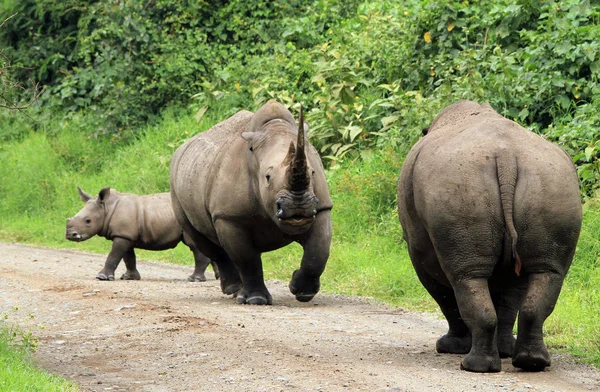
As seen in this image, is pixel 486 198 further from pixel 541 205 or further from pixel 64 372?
pixel 64 372

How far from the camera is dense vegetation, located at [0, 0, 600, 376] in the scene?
11.4 m

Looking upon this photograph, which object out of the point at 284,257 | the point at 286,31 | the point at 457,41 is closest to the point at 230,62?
the point at 286,31

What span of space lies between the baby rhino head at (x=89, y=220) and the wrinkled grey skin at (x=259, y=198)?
240 centimetres

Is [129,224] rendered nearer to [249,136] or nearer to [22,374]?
[249,136]

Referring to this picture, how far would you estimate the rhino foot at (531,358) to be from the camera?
6109mm

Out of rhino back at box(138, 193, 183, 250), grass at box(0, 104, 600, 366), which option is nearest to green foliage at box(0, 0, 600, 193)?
grass at box(0, 104, 600, 366)

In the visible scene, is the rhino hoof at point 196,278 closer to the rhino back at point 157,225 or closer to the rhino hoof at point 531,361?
the rhino back at point 157,225

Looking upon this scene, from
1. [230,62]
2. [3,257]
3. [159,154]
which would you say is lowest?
[3,257]

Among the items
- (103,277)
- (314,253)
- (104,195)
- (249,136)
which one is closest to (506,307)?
(314,253)

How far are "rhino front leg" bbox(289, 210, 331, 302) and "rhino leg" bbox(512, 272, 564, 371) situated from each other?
10.5 feet

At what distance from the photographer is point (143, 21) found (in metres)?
20.0

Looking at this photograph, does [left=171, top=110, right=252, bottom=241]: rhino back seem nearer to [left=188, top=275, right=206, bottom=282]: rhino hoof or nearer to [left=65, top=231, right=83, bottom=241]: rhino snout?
[left=188, top=275, right=206, bottom=282]: rhino hoof

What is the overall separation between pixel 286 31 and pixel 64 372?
506 inches

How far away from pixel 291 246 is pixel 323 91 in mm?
3479
